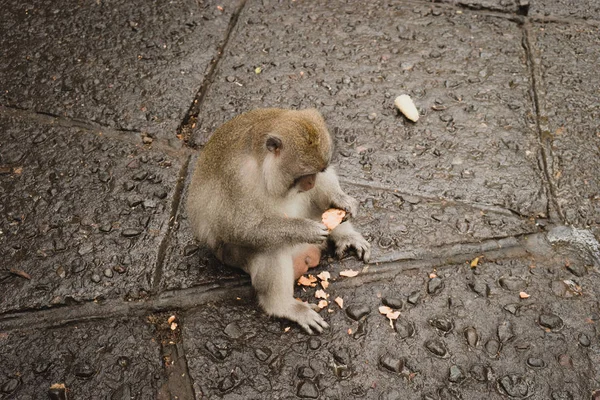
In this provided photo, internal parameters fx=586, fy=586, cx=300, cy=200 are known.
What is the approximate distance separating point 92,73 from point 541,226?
343cm

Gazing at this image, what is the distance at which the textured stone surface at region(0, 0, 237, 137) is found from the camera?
430 centimetres

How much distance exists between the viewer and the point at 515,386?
2.87m

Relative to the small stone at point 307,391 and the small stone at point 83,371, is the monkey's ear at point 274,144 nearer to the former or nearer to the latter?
Answer: the small stone at point 307,391

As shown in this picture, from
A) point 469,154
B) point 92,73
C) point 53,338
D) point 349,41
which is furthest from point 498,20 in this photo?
point 53,338

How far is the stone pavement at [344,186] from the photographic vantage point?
118 inches

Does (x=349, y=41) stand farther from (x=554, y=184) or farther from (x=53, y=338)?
(x=53, y=338)

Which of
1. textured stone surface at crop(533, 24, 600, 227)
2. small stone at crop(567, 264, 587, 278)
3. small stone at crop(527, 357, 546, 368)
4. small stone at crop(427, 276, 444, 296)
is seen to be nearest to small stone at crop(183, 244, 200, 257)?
small stone at crop(427, 276, 444, 296)

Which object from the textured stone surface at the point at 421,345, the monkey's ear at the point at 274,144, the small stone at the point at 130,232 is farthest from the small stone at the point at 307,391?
the small stone at the point at 130,232

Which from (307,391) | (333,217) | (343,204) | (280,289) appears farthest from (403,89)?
(307,391)

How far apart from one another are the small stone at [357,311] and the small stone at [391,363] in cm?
26

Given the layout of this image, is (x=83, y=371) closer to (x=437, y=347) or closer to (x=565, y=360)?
(x=437, y=347)

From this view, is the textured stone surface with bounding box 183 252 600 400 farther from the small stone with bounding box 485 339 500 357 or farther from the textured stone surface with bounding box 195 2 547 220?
the textured stone surface with bounding box 195 2 547 220

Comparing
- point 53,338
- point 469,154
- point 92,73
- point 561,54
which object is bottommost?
point 53,338

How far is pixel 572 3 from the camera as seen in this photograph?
16.4ft
